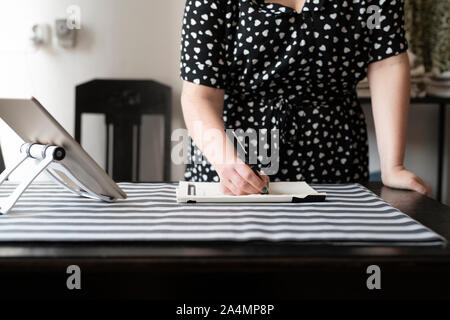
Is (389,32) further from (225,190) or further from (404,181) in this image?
(225,190)

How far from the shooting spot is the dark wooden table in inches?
24.9

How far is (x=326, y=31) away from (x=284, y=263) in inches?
31.2

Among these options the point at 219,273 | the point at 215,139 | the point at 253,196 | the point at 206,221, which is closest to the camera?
the point at 219,273

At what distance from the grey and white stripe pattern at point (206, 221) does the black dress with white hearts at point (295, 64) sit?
0.35m

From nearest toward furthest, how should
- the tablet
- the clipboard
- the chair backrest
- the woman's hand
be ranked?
the tablet → the clipboard → the woman's hand → the chair backrest

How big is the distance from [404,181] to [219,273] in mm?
658

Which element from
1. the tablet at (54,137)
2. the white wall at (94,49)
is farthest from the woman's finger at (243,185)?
the white wall at (94,49)

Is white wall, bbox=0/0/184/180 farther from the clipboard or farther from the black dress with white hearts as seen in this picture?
the clipboard

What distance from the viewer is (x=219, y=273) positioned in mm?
640

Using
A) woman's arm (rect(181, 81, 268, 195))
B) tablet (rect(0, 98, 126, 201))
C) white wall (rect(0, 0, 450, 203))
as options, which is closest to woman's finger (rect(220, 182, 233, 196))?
woman's arm (rect(181, 81, 268, 195))

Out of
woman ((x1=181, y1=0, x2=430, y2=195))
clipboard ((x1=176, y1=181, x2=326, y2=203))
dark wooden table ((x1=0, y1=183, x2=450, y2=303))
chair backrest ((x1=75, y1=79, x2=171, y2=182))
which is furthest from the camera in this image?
chair backrest ((x1=75, y1=79, x2=171, y2=182))

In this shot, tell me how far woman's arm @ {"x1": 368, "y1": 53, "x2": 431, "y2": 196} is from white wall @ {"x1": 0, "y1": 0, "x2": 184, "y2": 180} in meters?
1.55

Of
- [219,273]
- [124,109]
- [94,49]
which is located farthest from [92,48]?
[219,273]

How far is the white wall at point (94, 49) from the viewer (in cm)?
264
